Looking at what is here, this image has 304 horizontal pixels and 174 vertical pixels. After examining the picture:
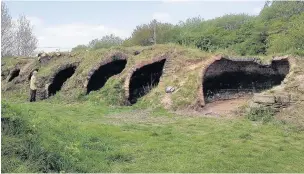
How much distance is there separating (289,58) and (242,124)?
15.4 ft

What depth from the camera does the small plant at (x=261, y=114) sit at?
12672 millimetres

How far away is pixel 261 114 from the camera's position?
13070mm

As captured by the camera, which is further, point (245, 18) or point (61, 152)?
Answer: point (245, 18)

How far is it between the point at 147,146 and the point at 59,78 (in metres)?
14.5

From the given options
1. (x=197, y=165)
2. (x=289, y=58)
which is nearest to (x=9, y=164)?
(x=197, y=165)

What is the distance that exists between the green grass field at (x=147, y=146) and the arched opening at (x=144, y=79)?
6346 millimetres

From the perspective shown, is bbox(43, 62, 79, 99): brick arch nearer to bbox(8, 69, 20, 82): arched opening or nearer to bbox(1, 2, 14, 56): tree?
bbox(8, 69, 20, 82): arched opening

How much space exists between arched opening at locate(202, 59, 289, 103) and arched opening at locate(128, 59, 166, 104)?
6.95 feet

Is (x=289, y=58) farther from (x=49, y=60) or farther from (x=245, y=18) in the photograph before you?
(x=245, y=18)

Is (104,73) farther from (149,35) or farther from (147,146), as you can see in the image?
(149,35)

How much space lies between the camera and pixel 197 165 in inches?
284

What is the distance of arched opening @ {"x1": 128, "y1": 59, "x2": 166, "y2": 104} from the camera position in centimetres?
1866

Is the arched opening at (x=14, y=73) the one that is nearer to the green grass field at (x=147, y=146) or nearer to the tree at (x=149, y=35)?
the tree at (x=149, y=35)

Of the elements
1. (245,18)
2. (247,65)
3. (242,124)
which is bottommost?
(242,124)
